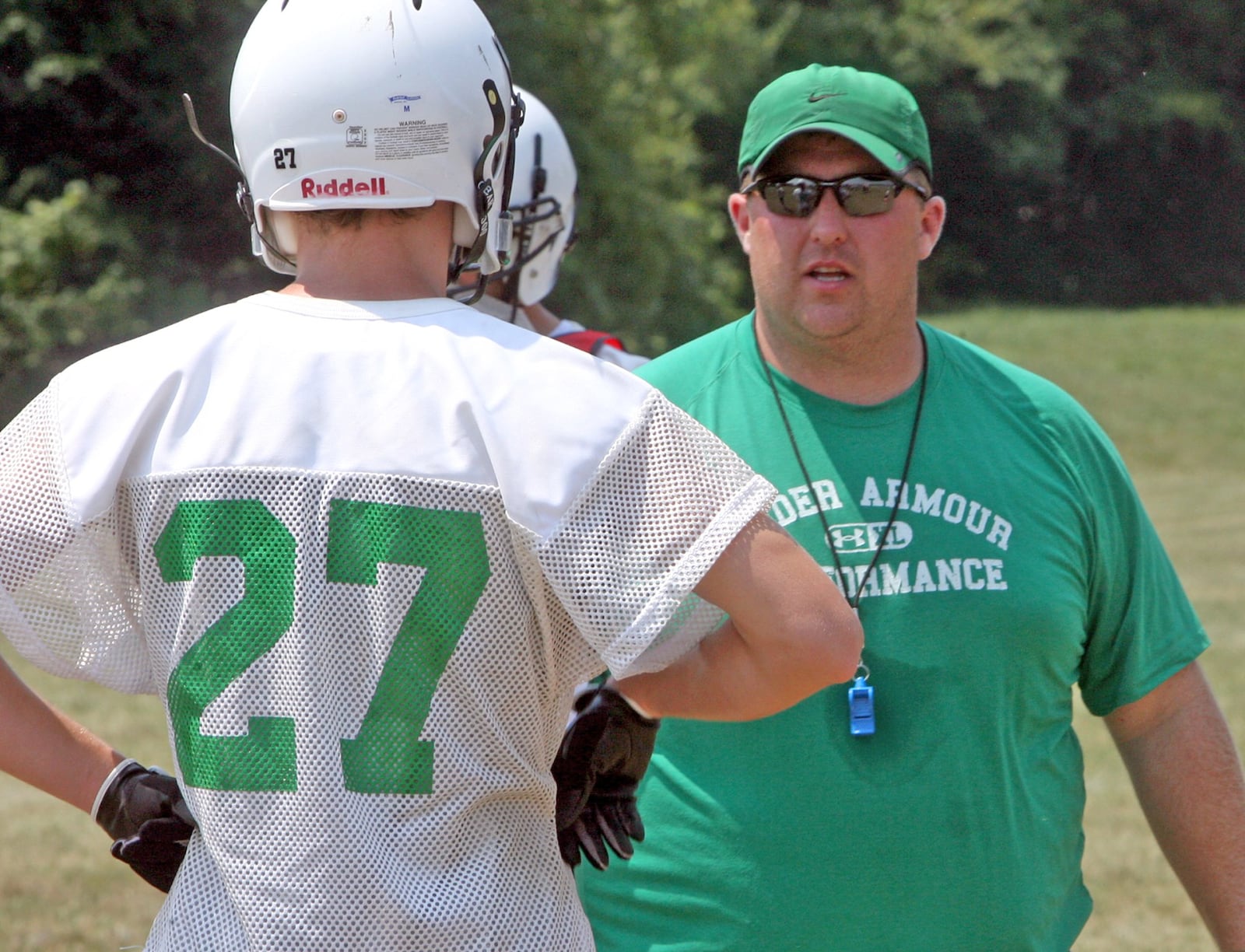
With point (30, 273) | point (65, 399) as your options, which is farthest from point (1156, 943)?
point (30, 273)

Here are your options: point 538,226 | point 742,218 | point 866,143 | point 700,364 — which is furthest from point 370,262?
point 538,226

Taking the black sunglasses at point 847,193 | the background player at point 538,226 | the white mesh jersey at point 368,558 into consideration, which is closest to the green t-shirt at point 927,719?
the black sunglasses at point 847,193

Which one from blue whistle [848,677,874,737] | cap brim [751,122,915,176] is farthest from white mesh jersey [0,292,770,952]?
cap brim [751,122,915,176]

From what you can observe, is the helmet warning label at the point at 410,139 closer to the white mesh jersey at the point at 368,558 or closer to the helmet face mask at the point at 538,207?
the white mesh jersey at the point at 368,558

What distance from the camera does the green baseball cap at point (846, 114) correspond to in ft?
10.0

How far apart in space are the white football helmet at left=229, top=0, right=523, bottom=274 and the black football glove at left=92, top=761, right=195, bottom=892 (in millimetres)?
682

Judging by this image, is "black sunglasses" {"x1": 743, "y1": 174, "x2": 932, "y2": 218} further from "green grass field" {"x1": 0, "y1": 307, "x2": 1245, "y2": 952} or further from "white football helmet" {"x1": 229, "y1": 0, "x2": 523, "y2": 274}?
"green grass field" {"x1": 0, "y1": 307, "x2": 1245, "y2": 952}

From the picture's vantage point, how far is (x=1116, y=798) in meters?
7.94

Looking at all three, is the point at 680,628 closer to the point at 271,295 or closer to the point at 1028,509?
the point at 271,295

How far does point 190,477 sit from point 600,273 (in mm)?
20455

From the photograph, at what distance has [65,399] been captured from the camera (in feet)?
5.96

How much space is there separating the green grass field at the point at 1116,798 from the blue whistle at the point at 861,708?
308cm

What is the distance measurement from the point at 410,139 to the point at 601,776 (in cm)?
89

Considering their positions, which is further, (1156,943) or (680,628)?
(1156,943)
